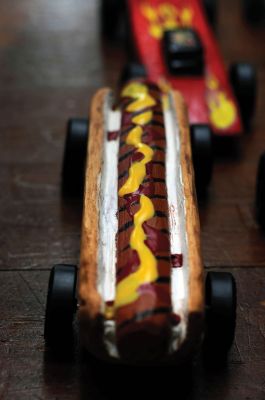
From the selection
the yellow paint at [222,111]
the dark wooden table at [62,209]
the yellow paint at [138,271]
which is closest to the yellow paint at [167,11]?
the dark wooden table at [62,209]

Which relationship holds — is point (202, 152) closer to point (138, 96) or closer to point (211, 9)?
point (138, 96)

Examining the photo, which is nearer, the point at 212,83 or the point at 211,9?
the point at 212,83

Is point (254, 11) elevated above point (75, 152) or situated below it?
above

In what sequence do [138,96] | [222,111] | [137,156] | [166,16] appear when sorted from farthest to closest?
[166,16], [222,111], [138,96], [137,156]

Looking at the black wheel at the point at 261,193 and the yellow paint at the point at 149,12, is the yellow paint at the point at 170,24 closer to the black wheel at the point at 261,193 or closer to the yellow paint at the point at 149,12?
the yellow paint at the point at 149,12

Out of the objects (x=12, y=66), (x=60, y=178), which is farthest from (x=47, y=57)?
(x=60, y=178)

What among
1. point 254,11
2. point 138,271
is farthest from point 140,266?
point 254,11

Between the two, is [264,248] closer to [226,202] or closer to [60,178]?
[226,202]
